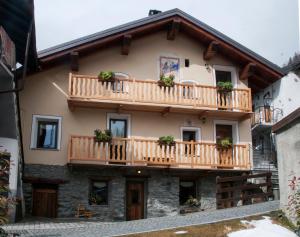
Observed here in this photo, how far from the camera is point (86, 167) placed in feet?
62.7

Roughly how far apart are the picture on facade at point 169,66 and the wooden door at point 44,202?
24.7 feet

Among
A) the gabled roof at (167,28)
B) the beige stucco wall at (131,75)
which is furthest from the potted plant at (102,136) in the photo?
the gabled roof at (167,28)

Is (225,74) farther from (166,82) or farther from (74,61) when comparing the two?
(74,61)

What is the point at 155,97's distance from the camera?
65.5 ft

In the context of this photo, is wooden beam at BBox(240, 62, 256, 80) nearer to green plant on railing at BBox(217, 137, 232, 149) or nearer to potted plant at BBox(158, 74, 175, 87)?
green plant on railing at BBox(217, 137, 232, 149)

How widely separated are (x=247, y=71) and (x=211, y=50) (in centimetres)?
210

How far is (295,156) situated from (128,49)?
464 inches

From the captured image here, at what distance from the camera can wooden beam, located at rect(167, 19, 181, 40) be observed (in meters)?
21.2

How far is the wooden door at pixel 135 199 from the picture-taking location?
64.3ft

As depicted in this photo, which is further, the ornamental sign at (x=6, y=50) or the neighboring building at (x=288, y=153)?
the ornamental sign at (x=6, y=50)

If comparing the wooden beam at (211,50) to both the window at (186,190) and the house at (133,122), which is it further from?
the window at (186,190)

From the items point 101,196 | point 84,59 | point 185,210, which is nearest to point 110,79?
point 84,59

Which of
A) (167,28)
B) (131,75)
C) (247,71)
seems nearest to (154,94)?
(131,75)

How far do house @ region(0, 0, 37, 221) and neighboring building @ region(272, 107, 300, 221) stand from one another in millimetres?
6671
